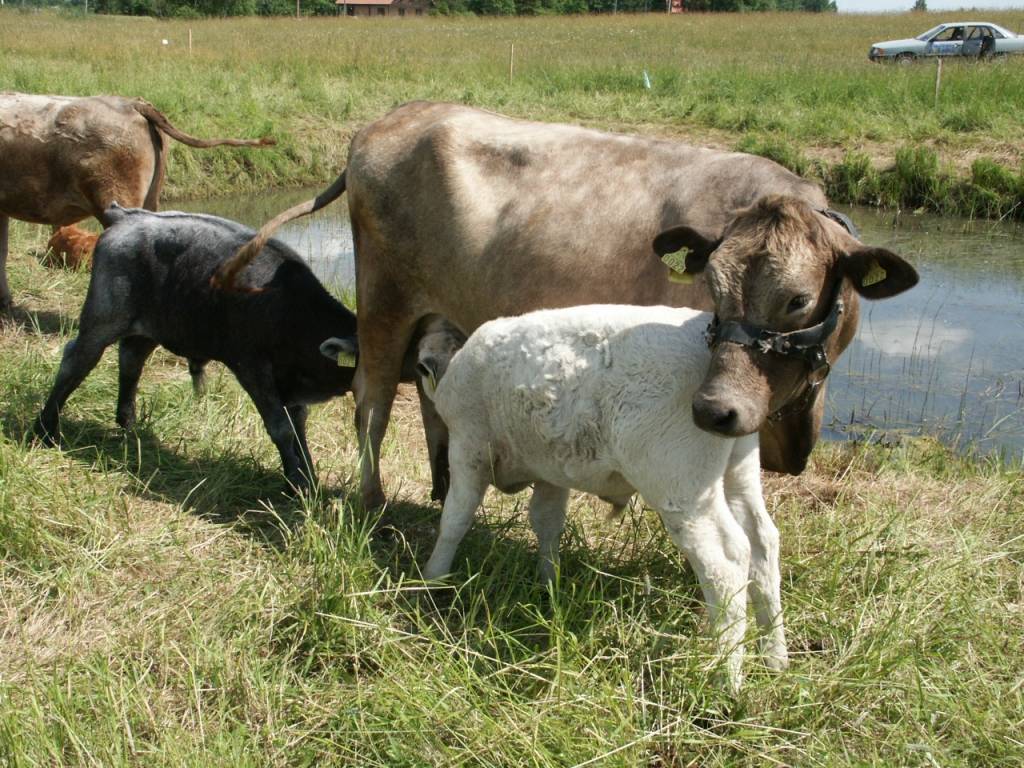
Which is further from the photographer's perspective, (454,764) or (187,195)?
(187,195)

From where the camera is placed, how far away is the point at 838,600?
4.07 meters

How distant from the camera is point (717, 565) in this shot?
11.4 feet

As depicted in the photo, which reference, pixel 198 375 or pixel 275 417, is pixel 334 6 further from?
pixel 275 417

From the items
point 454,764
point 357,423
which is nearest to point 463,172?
point 357,423

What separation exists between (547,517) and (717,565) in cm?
104

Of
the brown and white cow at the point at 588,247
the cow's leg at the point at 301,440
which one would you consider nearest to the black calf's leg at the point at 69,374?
the brown and white cow at the point at 588,247

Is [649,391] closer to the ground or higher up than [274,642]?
higher up

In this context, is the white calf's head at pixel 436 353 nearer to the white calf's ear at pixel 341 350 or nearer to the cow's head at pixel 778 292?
the white calf's ear at pixel 341 350

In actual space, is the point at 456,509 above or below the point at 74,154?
below

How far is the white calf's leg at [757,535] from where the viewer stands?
3732mm

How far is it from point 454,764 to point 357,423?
2791mm

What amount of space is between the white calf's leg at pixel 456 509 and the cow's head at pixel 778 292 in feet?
3.75

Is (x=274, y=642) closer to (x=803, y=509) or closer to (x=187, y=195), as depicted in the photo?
(x=803, y=509)

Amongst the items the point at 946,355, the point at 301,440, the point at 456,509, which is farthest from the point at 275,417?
the point at 946,355
